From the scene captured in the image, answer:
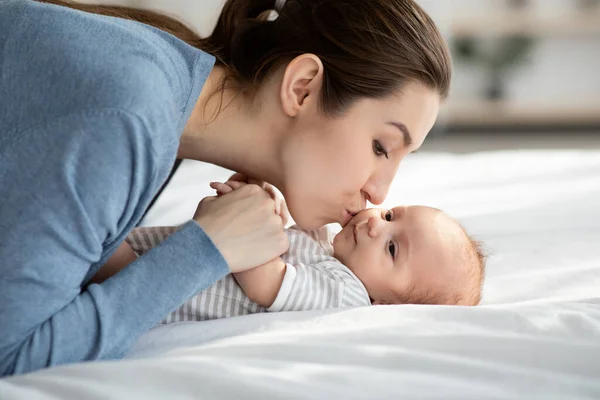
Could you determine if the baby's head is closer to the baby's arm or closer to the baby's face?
the baby's face

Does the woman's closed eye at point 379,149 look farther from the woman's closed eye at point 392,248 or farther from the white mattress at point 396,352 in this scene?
the white mattress at point 396,352

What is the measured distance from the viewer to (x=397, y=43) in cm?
139

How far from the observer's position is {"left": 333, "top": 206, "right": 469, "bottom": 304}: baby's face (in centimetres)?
143

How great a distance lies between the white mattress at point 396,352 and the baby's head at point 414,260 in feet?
0.35

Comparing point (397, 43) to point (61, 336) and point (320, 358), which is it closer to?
point (320, 358)

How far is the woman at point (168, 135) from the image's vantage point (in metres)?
1.01

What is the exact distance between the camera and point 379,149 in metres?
1.41

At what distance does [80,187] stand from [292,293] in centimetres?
45

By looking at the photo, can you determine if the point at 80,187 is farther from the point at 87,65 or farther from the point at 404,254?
the point at 404,254

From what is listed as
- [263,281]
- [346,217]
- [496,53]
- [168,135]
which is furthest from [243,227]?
[496,53]

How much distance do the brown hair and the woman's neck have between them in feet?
0.13

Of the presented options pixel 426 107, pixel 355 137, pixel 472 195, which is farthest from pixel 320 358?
pixel 472 195

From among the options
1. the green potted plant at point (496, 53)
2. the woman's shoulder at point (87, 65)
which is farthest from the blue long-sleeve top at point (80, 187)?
the green potted plant at point (496, 53)

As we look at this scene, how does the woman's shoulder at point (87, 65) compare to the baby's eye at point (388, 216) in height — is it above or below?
above
